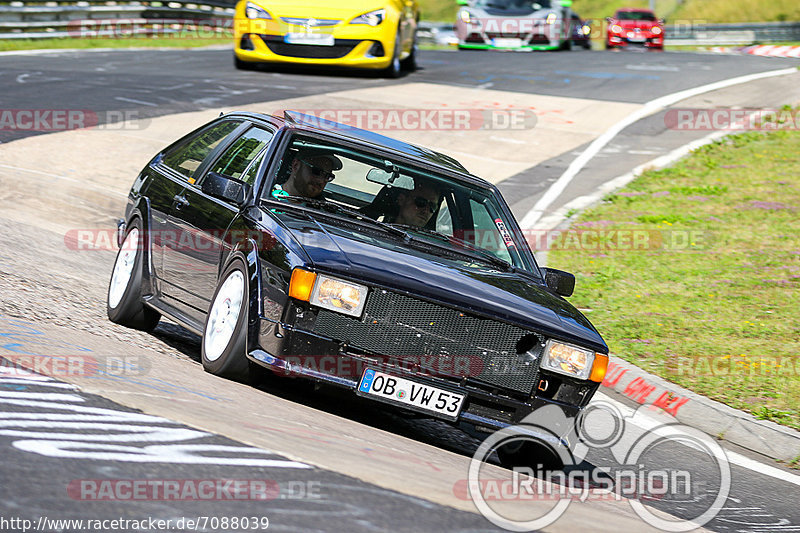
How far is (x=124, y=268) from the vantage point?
23.8 ft

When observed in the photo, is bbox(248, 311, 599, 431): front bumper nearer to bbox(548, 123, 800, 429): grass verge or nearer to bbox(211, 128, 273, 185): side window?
bbox(211, 128, 273, 185): side window

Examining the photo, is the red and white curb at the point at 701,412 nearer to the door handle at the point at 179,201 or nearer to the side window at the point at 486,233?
the side window at the point at 486,233

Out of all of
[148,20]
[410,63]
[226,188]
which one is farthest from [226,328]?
[148,20]

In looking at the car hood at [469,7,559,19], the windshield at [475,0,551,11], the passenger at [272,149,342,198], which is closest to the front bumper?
the passenger at [272,149,342,198]

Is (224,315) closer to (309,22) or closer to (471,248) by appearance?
(471,248)

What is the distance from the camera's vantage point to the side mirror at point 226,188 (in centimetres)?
607

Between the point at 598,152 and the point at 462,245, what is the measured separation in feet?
35.1

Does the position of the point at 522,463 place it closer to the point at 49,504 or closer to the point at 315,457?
the point at 315,457

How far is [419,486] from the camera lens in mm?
Result: 4207

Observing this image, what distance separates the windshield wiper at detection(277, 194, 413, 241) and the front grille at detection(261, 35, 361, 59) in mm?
13264

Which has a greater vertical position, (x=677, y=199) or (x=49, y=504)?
(x=49, y=504)

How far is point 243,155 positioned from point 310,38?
12.7 metres

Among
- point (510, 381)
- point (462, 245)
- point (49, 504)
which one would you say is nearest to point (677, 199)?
point (462, 245)

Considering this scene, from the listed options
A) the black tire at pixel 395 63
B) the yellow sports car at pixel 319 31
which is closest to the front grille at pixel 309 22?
the yellow sports car at pixel 319 31
